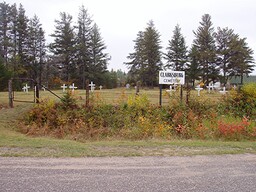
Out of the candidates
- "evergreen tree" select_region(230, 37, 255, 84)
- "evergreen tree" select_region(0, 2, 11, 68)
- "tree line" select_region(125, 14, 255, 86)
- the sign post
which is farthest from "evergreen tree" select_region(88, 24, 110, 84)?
the sign post

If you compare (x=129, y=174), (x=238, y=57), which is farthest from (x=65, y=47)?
(x=129, y=174)

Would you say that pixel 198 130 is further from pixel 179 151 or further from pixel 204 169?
pixel 204 169

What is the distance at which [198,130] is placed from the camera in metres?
10.2

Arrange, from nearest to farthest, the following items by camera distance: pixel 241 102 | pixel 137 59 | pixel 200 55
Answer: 1. pixel 241 102
2. pixel 200 55
3. pixel 137 59

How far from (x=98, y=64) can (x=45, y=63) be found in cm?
1079

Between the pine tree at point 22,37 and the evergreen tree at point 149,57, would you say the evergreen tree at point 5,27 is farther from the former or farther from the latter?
the evergreen tree at point 149,57

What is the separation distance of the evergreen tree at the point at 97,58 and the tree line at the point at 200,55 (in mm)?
7282

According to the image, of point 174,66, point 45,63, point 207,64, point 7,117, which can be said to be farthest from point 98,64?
A: point 7,117

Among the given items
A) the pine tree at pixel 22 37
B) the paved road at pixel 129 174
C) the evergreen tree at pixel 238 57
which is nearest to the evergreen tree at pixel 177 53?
the evergreen tree at pixel 238 57

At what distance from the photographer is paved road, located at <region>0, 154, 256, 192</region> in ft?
13.4

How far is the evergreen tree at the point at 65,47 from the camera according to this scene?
153ft

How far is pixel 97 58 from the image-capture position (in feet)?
165

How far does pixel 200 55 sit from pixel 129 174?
42.8m

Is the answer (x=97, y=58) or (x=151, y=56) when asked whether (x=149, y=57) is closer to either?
(x=151, y=56)
